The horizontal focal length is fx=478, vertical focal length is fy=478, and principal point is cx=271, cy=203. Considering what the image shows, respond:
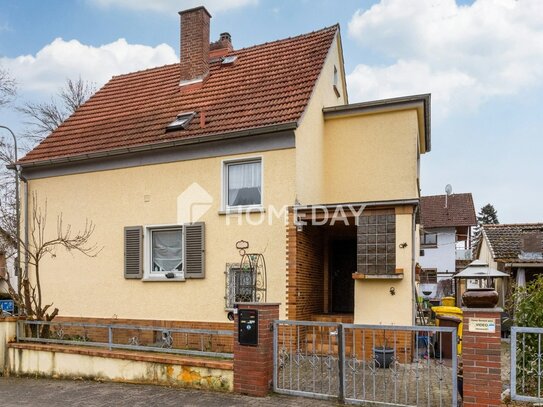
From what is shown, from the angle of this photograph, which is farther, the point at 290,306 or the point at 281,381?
the point at 290,306

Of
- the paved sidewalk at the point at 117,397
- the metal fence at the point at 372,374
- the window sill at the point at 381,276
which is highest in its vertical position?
the window sill at the point at 381,276

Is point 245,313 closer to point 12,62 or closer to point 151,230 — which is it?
point 151,230

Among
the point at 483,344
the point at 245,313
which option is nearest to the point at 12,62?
the point at 245,313

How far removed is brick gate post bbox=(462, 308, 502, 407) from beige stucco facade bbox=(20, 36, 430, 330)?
11.8 feet

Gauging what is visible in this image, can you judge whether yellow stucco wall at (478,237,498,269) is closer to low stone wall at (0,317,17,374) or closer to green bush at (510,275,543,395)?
green bush at (510,275,543,395)

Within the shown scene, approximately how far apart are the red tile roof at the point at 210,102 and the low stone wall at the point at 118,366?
17.2 feet

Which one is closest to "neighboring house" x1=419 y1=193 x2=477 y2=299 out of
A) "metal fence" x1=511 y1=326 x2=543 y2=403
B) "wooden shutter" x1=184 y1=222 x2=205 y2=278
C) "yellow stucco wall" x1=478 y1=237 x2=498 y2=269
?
"yellow stucco wall" x1=478 y1=237 x2=498 y2=269

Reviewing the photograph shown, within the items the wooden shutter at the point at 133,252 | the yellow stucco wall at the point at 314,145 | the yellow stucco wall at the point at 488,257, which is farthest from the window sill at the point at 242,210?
the yellow stucco wall at the point at 488,257

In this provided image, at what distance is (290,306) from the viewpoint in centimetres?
1023

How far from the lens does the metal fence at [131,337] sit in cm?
895

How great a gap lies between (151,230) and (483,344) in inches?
336

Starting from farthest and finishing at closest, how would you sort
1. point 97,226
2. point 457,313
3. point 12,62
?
point 12,62 < point 97,226 < point 457,313

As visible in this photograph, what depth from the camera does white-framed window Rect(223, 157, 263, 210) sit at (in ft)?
36.4

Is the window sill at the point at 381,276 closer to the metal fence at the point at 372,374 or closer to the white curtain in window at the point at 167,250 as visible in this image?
the metal fence at the point at 372,374
